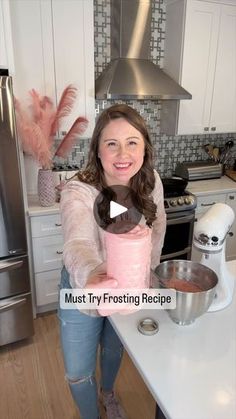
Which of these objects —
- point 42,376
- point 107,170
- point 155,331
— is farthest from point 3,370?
point 107,170

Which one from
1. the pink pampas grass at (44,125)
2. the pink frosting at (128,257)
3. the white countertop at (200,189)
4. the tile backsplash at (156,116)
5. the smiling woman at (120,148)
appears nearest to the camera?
the pink frosting at (128,257)

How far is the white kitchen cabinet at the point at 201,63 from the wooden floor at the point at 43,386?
1963 millimetres

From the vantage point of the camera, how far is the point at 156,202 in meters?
1.24

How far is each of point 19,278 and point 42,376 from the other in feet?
1.93

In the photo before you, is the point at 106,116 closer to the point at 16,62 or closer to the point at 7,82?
the point at 7,82

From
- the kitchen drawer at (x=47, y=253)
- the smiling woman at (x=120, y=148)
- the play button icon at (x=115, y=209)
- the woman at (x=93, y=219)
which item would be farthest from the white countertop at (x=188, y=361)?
the kitchen drawer at (x=47, y=253)

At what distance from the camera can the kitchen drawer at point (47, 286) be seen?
2.25 metres

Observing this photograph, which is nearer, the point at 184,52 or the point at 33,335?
the point at 33,335

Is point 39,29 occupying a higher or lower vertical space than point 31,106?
higher

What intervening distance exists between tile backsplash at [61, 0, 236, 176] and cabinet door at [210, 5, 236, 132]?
1.02ft

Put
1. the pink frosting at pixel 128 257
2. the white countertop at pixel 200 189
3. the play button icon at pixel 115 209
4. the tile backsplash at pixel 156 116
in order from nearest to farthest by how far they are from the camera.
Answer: the pink frosting at pixel 128 257 → the play button icon at pixel 115 209 → the white countertop at pixel 200 189 → the tile backsplash at pixel 156 116

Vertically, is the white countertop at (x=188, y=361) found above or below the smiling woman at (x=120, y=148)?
below

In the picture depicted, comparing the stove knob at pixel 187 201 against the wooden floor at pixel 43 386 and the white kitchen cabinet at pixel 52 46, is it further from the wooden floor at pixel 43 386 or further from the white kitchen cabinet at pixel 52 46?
the wooden floor at pixel 43 386

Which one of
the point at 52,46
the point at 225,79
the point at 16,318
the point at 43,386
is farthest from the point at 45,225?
the point at 225,79
